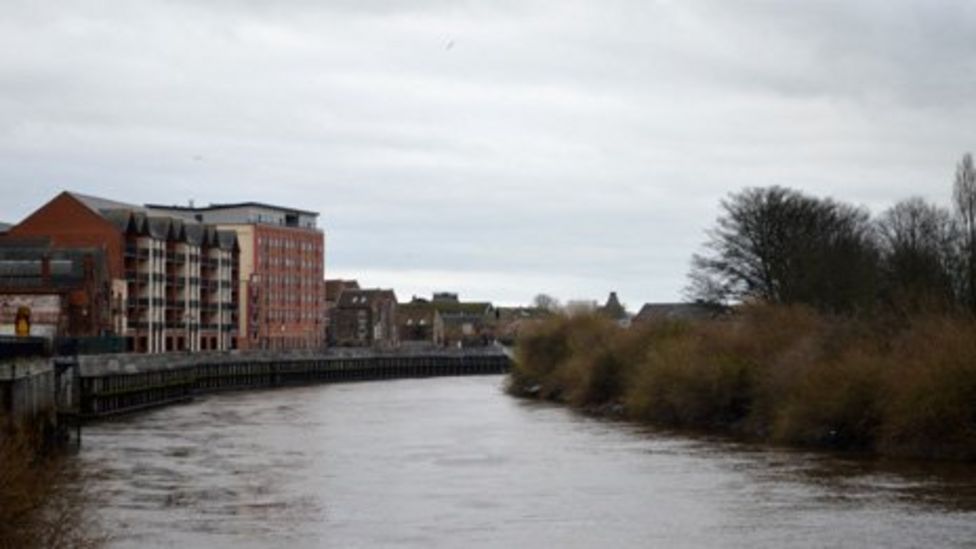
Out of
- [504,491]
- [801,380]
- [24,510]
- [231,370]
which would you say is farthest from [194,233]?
[24,510]

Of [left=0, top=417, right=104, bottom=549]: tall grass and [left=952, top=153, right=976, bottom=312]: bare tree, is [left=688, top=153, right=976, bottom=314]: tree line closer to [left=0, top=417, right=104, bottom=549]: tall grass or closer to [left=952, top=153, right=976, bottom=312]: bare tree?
[left=952, top=153, right=976, bottom=312]: bare tree

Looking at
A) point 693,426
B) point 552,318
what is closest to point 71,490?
point 693,426

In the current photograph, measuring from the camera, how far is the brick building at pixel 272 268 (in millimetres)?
178000

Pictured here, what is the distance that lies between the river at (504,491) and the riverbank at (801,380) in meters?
2.06

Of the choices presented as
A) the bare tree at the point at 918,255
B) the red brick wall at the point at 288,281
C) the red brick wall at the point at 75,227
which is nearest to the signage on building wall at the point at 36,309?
the red brick wall at the point at 75,227

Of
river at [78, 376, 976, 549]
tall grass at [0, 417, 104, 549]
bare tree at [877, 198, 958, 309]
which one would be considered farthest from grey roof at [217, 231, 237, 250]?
tall grass at [0, 417, 104, 549]

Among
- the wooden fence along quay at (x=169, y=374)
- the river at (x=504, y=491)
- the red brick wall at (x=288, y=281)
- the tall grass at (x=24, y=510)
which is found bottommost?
the river at (x=504, y=491)

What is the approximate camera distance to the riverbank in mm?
47094

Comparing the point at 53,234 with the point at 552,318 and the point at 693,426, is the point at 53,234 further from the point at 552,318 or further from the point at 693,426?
the point at 693,426

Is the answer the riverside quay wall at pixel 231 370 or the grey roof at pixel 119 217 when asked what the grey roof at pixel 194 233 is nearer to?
the grey roof at pixel 119 217

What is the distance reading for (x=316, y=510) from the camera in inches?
1501

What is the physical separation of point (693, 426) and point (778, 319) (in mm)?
5935

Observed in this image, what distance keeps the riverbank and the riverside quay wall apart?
25550 mm

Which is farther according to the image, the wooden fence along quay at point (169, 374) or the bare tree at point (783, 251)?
the bare tree at point (783, 251)
